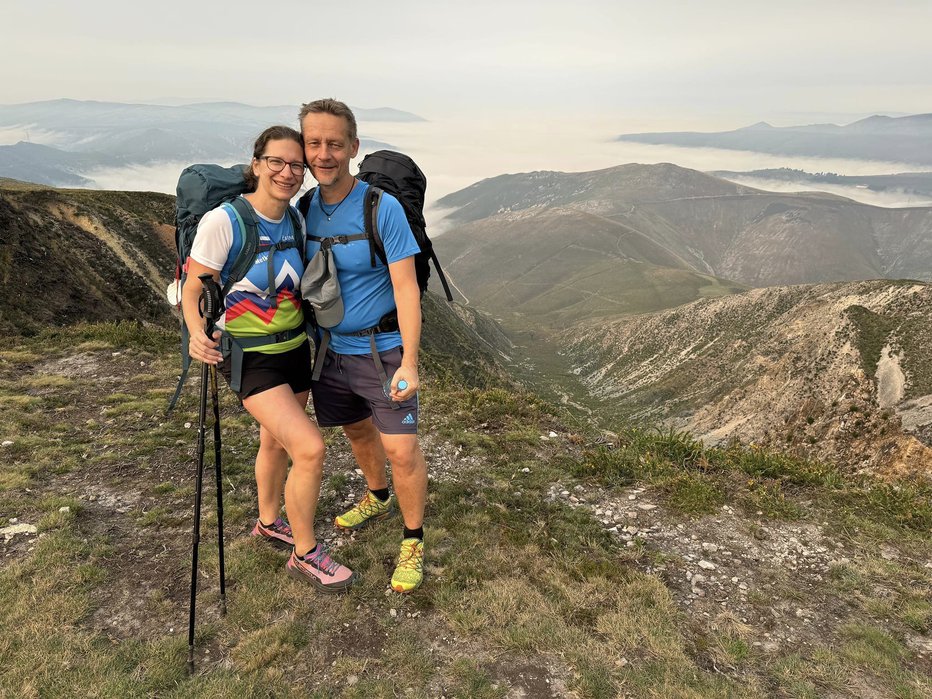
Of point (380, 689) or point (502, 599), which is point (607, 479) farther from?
point (380, 689)

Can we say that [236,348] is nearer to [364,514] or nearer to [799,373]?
[364,514]

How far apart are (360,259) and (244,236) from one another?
1.05 m

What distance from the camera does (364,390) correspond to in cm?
515

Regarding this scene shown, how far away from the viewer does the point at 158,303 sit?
30312 mm

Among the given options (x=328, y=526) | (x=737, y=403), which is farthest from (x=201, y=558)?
(x=737, y=403)

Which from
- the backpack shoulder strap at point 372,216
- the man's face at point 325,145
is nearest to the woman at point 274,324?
the man's face at point 325,145

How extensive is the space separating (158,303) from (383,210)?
104 feet

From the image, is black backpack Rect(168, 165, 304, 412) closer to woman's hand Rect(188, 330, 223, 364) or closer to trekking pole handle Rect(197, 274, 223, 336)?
trekking pole handle Rect(197, 274, 223, 336)

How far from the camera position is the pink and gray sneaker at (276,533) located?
6.05 metres

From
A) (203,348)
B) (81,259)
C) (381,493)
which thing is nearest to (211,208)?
(203,348)

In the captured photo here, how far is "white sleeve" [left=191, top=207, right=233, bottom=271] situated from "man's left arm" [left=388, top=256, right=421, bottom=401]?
1.47 m

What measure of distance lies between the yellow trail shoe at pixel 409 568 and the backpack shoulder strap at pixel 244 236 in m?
3.50

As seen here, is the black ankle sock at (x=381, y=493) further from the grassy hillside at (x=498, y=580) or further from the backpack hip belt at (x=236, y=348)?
the backpack hip belt at (x=236, y=348)

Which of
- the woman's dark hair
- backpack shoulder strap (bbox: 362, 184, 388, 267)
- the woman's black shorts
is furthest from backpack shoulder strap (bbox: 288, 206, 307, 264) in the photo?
the woman's black shorts
